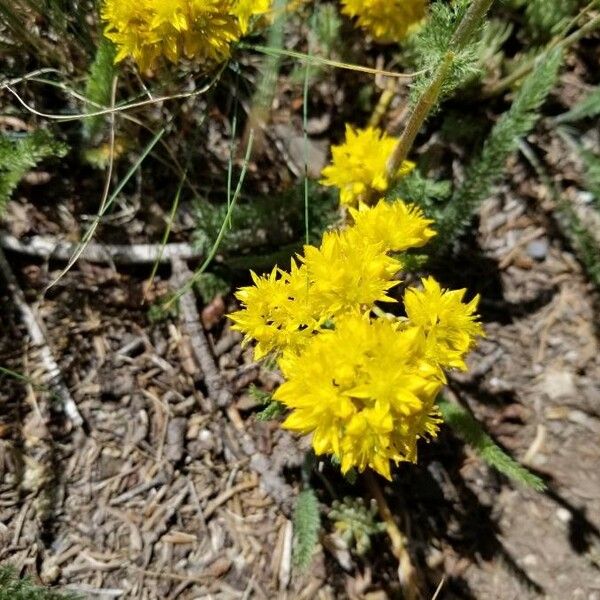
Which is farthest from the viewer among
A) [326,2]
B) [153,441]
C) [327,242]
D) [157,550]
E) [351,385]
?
[326,2]

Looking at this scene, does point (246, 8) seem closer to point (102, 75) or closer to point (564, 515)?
point (102, 75)

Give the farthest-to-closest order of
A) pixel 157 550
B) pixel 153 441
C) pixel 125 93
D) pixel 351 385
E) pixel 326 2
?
pixel 326 2, pixel 125 93, pixel 153 441, pixel 157 550, pixel 351 385

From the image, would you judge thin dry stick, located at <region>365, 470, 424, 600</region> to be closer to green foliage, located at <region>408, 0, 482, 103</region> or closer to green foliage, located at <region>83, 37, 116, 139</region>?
green foliage, located at <region>408, 0, 482, 103</region>

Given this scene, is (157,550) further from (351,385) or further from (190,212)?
(190,212)

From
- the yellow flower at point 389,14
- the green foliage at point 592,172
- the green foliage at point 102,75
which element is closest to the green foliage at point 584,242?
the green foliage at point 592,172

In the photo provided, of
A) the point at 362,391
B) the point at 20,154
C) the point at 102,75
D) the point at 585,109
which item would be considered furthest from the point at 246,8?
the point at 585,109

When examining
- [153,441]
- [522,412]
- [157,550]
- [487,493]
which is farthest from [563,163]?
[157,550]

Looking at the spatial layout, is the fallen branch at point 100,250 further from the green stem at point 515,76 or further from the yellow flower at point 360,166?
the green stem at point 515,76
